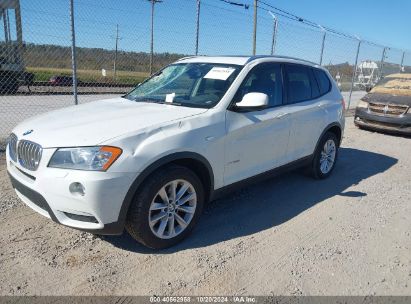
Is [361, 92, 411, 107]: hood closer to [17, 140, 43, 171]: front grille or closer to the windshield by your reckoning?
the windshield

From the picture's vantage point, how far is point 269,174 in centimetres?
438

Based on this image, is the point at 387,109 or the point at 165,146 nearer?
the point at 165,146

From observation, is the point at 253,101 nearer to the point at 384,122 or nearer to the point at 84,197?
the point at 84,197

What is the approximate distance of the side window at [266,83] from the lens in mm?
3973

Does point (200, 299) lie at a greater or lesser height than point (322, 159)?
lesser

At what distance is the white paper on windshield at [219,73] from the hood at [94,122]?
600 millimetres

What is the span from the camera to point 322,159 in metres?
5.46

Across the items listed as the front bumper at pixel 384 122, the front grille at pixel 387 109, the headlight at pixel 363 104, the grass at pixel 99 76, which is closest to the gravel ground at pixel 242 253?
the front bumper at pixel 384 122

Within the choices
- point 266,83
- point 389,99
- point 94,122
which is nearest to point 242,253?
point 94,122

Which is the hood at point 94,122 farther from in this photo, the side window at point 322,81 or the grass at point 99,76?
the grass at point 99,76

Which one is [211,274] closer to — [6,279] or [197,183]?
[197,183]

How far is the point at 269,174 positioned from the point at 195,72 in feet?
4.89

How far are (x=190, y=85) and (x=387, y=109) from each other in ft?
22.7

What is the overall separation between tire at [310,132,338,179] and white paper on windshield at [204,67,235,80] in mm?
2013
